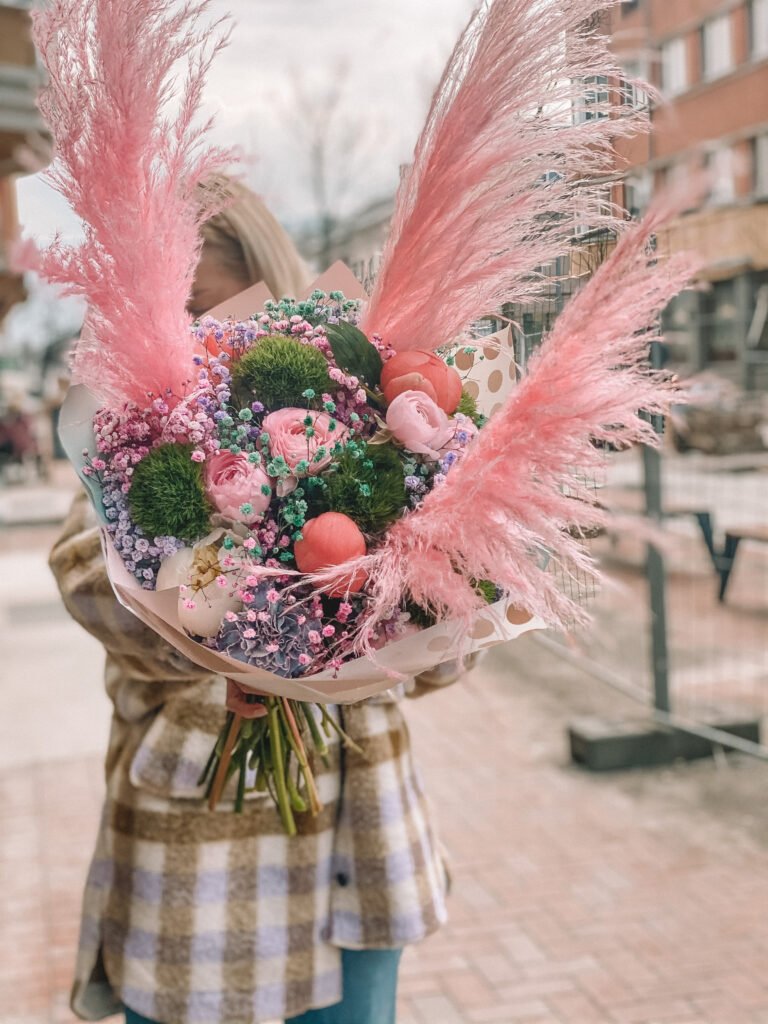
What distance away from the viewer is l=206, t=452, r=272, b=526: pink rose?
4.80 ft

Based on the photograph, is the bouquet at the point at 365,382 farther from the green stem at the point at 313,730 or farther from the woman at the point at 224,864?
the woman at the point at 224,864

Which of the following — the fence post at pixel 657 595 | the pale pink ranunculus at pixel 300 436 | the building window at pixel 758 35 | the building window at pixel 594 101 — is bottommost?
the fence post at pixel 657 595

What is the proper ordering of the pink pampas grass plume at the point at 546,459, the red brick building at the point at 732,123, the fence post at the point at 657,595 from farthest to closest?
the red brick building at the point at 732,123
the fence post at the point at 657,595
the pink pampas grass plume at the point at 546,459

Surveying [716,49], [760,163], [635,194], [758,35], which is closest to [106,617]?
[635,194]

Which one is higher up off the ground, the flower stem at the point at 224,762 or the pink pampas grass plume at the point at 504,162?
the pink pampas grass plume at the point at 504,162

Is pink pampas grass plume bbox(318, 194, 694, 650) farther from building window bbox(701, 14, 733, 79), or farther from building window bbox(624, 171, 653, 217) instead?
building window bbox(701, 14, 733, 79)

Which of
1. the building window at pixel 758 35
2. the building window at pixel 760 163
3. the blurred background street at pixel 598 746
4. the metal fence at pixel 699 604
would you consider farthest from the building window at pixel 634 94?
the building window at pixel 760 163

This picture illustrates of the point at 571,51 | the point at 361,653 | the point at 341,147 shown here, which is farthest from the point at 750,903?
the point at 341,147

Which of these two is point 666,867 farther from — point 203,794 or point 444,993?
point 203,794

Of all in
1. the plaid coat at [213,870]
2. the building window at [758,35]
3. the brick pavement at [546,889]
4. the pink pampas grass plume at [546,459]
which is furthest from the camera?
the building window at [758,35]

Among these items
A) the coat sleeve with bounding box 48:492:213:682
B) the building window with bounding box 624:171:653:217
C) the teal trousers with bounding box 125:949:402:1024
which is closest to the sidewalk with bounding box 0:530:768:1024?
the teal trousers with bounding box 125:949:402:1024

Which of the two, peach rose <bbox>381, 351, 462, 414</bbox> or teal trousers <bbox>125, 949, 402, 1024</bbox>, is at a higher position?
peach rose <bbox>381, 351, 462, 414</bbox>

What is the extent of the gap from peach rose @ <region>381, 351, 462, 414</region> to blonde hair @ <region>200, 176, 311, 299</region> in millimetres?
649

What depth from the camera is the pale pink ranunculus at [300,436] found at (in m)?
1.46
